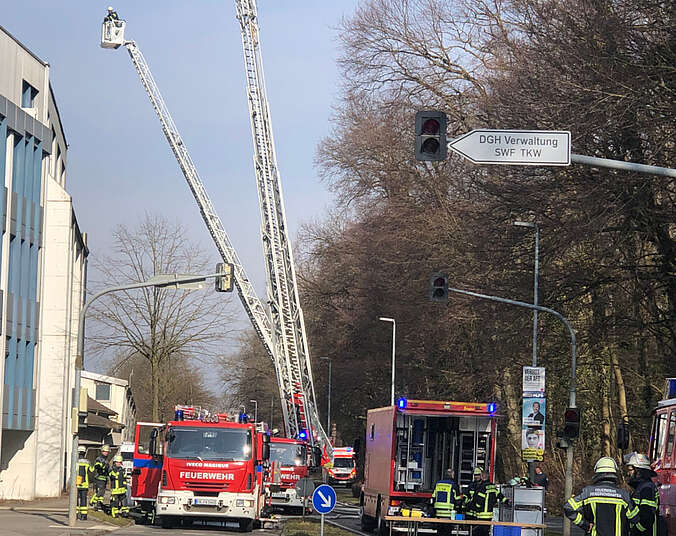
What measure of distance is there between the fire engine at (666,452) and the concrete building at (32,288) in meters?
22.8

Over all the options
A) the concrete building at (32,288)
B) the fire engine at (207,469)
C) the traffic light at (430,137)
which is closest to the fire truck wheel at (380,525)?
the fire engine at (207,469)

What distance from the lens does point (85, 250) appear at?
52.8 m

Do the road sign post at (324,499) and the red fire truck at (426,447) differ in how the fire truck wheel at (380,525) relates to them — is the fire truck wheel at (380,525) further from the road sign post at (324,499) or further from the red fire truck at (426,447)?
the road sign post at (324,499)

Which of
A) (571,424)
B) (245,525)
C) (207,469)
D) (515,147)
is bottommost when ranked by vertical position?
(245,525)

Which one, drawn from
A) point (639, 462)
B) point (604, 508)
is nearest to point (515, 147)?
point (639, 462)

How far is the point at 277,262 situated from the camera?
50.2 m

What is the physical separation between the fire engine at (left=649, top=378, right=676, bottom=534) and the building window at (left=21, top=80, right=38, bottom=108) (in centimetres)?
2685

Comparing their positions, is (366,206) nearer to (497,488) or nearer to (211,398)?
(497,488)

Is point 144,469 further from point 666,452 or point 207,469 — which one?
point 666,452

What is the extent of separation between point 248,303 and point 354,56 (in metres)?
12.8

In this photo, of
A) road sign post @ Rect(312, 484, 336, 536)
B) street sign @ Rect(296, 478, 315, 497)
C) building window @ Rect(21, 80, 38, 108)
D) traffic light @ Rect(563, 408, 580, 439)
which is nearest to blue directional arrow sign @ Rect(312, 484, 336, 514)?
road sign post @ Rect(312, 484, 336, 536)

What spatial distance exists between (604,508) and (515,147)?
4336 mm

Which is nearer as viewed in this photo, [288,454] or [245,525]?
[245,525]

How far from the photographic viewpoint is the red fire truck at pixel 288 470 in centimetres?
3581
